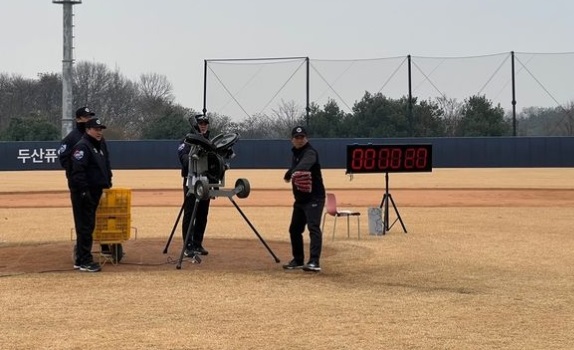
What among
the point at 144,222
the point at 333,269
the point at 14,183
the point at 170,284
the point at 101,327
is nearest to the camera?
the point at 101,327

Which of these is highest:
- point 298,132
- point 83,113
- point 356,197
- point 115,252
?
point 83,113

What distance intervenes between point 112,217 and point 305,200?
2.71 metres

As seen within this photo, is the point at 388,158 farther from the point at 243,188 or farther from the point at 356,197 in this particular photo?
the point at 356,197

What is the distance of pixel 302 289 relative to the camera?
10.6m

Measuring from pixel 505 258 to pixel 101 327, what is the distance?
7058mm

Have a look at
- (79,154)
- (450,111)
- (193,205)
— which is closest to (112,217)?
(79,154)

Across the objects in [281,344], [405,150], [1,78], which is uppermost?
[1,78]

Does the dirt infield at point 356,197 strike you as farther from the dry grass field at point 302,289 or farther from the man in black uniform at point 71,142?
the man in black uniform at point 71,142

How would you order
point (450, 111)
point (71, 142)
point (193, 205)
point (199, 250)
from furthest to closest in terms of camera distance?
point (450, 111), point (199, 250), point (193, 205), point (71, 142)

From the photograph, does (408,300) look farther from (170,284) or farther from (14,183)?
(14,183)

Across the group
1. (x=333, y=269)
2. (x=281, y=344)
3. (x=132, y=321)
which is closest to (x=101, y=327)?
(x=132, y=321)

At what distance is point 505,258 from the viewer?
529 inches

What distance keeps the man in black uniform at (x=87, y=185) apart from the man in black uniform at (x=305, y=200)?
100 inches

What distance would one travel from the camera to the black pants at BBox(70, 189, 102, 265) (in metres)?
12.0
